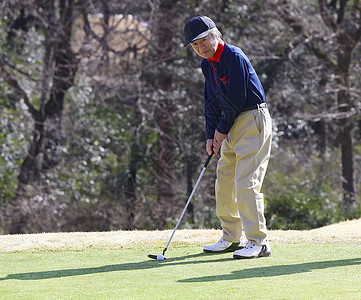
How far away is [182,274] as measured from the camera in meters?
4.25

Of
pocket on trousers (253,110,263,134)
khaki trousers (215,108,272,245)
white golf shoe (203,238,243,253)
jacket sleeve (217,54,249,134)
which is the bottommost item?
white golf shoe (203,238,243,253)

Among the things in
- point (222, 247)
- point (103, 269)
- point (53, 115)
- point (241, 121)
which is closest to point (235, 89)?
point (241, 121)

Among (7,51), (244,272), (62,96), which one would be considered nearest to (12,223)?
(62,96)

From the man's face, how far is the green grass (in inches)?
59.4

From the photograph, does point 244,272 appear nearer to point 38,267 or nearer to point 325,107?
point 38,267

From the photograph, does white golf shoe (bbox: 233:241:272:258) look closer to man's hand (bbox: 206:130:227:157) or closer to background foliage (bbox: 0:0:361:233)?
man's hand (bbox: 206:130:227:157)

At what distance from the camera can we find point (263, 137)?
490cm

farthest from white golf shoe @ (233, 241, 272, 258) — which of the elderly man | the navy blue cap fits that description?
the navy blue cap

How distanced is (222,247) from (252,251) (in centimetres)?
46

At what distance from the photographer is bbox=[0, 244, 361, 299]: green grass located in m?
3.59

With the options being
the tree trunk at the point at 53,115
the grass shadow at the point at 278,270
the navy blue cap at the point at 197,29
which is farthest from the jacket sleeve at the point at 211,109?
the tree trunk at the point at 53,115

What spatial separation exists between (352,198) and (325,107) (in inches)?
121

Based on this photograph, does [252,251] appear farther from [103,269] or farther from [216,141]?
[103,269]

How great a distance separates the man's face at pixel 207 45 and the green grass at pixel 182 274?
1.51 m
